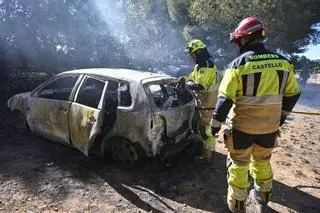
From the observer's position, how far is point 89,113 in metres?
5.13

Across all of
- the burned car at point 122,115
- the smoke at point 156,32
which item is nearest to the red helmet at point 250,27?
the burned car at point 122,115

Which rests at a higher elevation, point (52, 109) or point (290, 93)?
point (290, 93)

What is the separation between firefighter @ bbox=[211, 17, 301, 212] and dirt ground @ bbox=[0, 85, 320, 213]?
29.9 inches

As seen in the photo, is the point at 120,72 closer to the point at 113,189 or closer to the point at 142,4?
the point at 113,189

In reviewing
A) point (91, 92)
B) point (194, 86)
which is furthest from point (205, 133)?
point (91, 92)

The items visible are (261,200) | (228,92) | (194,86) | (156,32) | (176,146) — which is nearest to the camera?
(228,92)

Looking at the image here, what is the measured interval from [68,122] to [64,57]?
640 centimetres

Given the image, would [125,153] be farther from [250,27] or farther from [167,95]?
[250,27]

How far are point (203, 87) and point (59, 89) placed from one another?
9.12ft

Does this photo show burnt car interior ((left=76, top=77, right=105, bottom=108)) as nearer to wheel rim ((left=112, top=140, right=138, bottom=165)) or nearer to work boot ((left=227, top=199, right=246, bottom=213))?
wheel rim ((left=112, top=140, right=138, bottom=165))

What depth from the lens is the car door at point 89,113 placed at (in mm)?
5051

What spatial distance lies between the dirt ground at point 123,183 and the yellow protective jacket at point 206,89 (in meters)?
0.83

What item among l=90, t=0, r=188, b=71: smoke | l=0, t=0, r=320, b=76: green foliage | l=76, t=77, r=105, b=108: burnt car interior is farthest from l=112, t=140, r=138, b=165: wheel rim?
l=90, t=0, r=188, b=71: smoke

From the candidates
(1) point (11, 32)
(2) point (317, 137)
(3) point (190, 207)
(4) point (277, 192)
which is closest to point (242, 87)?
(3) point (190, 207)
